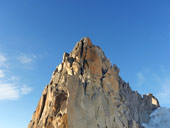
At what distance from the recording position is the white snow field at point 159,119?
71.8 meters

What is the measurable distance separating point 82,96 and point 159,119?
52.2 meters

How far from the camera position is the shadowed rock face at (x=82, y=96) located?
34162 millimetres

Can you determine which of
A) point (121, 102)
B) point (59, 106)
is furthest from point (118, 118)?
point (59, 106)

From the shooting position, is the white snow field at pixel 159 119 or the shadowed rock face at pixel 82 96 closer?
the shadowed rock face at pixel 82 96

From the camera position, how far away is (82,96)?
3609 centimetres

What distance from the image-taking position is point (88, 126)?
3400 centimetres

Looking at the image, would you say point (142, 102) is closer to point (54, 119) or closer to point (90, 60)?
point (90, 60)

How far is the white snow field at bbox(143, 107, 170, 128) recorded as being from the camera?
71.8 meters

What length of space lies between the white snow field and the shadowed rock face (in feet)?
95.5

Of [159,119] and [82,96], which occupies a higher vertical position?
[159,119]

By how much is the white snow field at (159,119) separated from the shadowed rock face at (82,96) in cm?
2912

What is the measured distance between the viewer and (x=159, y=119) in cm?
7600

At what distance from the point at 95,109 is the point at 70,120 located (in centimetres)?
682

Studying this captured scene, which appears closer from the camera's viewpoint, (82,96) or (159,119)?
(82,96)
